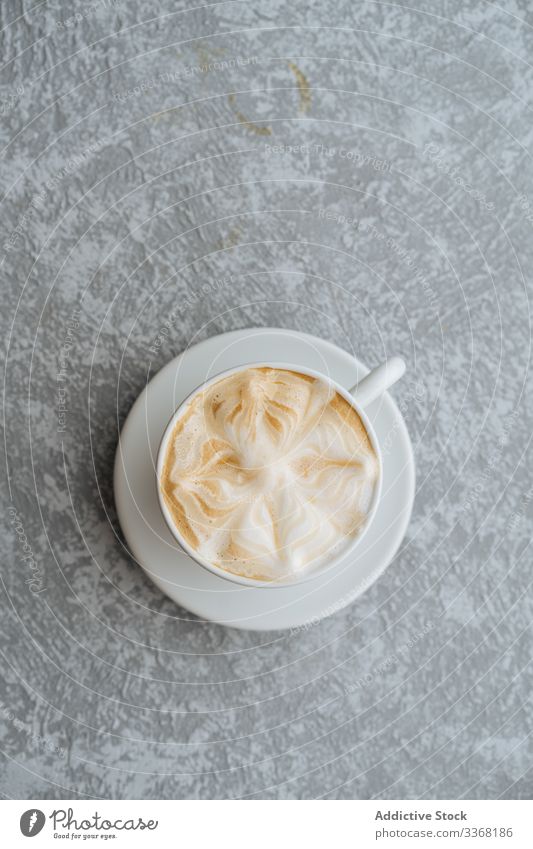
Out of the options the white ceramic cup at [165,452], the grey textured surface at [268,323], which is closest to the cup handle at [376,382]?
the white ceramic cup at [165,452]

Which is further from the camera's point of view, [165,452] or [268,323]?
[268,323]

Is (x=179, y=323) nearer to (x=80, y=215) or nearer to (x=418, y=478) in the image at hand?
(x=80, y=215)

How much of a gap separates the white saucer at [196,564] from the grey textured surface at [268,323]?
0.18ft

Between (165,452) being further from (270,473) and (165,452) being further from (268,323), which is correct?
(268,323)

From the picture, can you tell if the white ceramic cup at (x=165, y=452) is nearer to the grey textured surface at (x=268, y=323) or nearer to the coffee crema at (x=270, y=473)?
the coffee crema at (x=270, y=473)

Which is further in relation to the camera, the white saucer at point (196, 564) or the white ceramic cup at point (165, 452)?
the white saucer at point (196, 564)

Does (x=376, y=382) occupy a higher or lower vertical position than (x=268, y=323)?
lower

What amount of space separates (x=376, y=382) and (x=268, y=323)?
165 millimetres

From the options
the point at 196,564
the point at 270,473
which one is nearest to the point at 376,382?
the point at 270,473

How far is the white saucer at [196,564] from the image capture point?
2.23 feet

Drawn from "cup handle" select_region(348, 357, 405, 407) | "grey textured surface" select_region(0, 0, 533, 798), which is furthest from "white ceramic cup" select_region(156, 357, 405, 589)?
"grey textured surface" select_region(0, 0, 533, 798)

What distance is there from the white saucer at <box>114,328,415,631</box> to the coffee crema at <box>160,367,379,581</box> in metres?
0.09

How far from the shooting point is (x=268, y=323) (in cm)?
75

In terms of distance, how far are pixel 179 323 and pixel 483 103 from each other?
355mm
